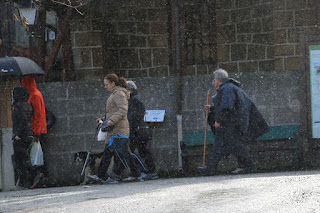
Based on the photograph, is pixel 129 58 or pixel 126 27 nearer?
pixel 126 27

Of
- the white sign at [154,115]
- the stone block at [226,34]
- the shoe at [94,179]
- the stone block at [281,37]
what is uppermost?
the stone block at [226,34]

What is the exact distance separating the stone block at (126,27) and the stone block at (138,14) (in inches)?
5.2

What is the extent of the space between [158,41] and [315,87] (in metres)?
4.47

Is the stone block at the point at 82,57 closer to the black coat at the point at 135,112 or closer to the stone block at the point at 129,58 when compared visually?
the stone block at the point at 129,58

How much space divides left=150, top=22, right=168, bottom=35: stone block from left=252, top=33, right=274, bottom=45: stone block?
192 centimetres

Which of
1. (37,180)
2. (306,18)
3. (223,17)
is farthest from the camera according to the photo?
(223,17)

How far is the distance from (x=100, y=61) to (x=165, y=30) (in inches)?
70.8

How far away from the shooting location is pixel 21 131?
10406mm

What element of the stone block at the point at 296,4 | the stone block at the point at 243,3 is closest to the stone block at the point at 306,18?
the stone block at the point at 296,4

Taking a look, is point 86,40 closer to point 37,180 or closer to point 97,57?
point 97,57

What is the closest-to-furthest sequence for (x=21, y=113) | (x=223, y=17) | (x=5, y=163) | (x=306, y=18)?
(x=21, y=113) → (x=5, y=163) → (x=306, y=18) → (x=223, y=17)

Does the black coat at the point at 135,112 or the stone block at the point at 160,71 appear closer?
the black coat at the point at 135,112

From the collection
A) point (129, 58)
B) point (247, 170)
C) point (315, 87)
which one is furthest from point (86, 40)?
point (247, 170)

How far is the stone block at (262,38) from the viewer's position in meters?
14.5
